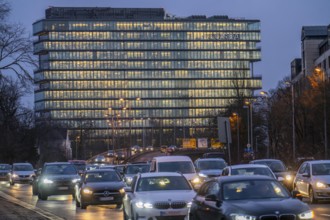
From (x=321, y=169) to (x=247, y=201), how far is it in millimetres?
15204

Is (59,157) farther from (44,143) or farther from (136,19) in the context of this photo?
(136,19)

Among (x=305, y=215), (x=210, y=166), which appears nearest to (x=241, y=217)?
(x=305, y=215)

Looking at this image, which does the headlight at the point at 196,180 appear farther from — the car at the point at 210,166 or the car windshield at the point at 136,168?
the car windshield at the point at 136,168

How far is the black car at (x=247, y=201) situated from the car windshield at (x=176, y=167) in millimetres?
15791

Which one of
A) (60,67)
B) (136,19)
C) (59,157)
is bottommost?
(59,157)

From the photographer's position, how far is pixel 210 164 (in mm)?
36281

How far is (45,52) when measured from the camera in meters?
196

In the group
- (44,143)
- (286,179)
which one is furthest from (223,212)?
(44,143)

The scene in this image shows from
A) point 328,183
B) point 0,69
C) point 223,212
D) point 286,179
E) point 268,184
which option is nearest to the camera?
point 223,212

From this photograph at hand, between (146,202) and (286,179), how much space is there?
1610 centimetres

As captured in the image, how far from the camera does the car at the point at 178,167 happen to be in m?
31.0

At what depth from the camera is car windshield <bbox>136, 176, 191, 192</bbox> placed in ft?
63.9

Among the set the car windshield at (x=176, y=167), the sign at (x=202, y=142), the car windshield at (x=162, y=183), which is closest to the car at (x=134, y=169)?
the car windshield at (x=176, y=167)

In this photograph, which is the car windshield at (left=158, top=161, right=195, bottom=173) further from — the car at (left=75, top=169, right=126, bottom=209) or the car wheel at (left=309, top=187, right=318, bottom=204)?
the car wheel at (left=309, top=187, right=318, bottom=204)
